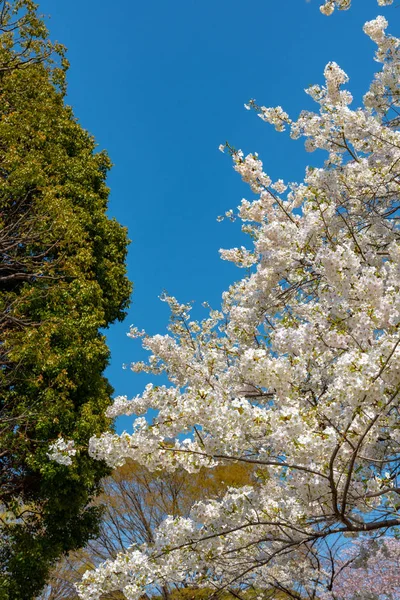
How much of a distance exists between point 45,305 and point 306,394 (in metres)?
5.24

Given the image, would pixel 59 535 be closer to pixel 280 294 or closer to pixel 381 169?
pixel 280 294

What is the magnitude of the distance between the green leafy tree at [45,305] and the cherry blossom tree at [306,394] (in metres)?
2.40

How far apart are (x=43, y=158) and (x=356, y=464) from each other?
7.91 meters

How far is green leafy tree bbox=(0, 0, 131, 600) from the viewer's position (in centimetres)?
697

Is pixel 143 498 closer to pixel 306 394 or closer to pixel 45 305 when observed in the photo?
pixel 45 305

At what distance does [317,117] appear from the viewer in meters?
5.60

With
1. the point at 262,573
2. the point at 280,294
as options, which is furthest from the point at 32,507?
the point at 280,294

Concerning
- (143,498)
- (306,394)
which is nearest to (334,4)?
(306,394)

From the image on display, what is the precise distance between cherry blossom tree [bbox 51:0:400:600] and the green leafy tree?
240 cm

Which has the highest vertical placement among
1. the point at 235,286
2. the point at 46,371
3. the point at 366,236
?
the point at 235,286

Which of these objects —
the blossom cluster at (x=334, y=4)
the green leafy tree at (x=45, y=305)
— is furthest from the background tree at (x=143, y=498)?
the blossom cluster at (x=334, y=4)

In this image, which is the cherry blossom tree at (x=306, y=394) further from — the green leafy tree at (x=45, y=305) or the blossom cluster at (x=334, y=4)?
the green leafy tree at (x=45, y=305)

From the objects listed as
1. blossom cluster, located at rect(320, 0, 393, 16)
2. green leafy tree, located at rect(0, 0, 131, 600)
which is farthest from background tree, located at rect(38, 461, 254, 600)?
blossom cluster, located at rect(320, 0, 393, 16)

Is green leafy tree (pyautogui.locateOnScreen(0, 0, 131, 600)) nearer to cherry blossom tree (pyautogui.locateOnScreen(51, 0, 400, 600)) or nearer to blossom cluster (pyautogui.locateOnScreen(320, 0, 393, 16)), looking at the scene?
cherry blossom tree (pyautogui.locateOnScreen(51, 0, 400, 600))
